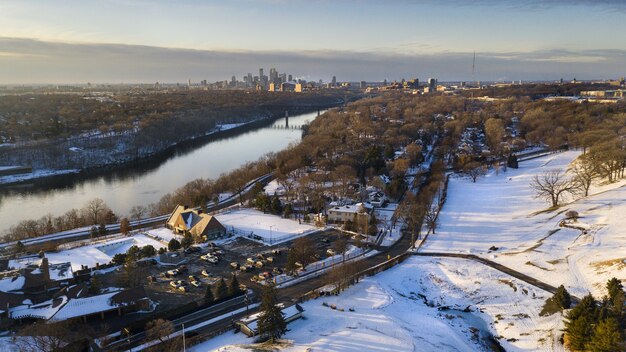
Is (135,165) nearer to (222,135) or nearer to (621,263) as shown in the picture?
(222,135)

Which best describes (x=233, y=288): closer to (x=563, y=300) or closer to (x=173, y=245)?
(x=173, y=245)

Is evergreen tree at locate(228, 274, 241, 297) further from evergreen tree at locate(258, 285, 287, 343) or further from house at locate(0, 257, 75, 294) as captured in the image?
house at locate(0, 257, 75, 294)

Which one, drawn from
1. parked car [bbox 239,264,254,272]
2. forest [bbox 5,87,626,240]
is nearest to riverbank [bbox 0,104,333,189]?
forest [bbox 5,87,626,240]

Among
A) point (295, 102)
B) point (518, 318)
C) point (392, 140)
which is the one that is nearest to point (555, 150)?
point (392, 140)

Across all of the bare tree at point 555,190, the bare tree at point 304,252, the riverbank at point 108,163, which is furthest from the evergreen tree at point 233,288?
the riverbank at point 108,163

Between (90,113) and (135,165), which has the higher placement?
(90,113)

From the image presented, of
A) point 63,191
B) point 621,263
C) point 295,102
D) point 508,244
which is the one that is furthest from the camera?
point 295,102
